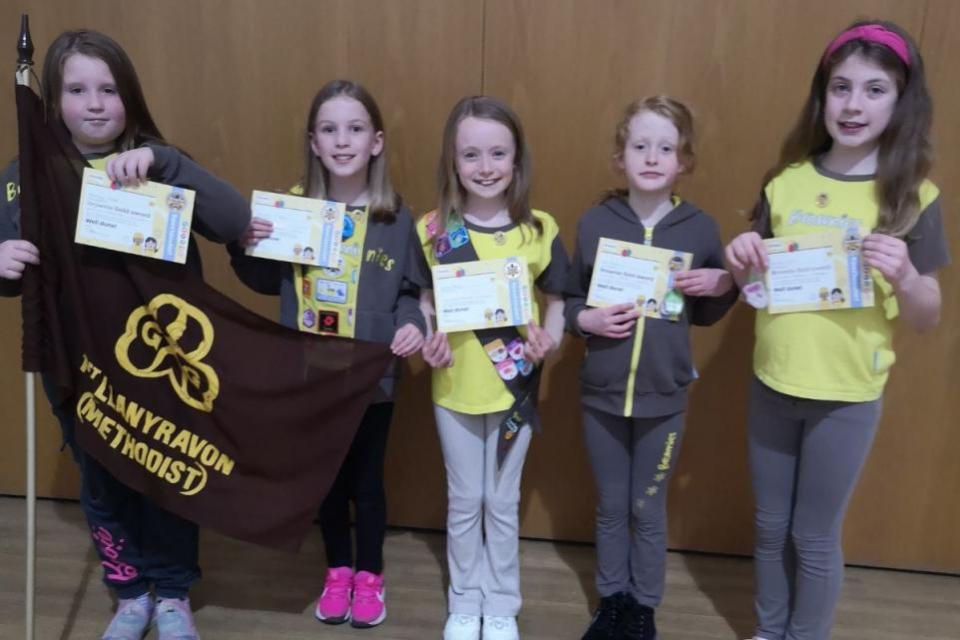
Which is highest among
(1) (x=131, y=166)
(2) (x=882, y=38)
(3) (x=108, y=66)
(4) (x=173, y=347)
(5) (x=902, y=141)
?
(2) (x=882, y=38)

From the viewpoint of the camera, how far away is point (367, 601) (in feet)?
7.14

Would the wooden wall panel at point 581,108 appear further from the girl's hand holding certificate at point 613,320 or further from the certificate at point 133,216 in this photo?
the certificate at point 133,216

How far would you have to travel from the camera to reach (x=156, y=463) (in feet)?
6.36

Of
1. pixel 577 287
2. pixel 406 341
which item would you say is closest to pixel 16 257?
pixel 406 341

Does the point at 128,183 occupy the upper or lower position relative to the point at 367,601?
upper

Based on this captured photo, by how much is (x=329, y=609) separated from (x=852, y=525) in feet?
5.58

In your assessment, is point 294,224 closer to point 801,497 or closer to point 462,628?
point 462,628

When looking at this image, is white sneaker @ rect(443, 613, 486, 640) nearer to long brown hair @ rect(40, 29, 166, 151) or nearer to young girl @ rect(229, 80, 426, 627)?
young girl @ rect(229, 80, 426, 627)

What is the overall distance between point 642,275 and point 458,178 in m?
0.51

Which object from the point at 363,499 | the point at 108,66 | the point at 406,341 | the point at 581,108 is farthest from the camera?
the point at 581,108

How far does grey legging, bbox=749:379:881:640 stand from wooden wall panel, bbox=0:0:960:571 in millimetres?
593

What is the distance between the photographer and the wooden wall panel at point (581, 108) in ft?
7.36

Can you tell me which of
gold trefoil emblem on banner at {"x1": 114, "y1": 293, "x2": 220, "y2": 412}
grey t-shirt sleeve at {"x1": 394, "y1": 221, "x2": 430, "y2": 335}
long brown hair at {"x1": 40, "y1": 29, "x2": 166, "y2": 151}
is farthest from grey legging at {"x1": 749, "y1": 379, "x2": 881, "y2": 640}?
long brown hair at {"x1": 40, "y1": 29, "x2": 166, "y2": 151}

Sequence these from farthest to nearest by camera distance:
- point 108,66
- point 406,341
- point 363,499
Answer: point 363,499
point 406,341
point 108,66
